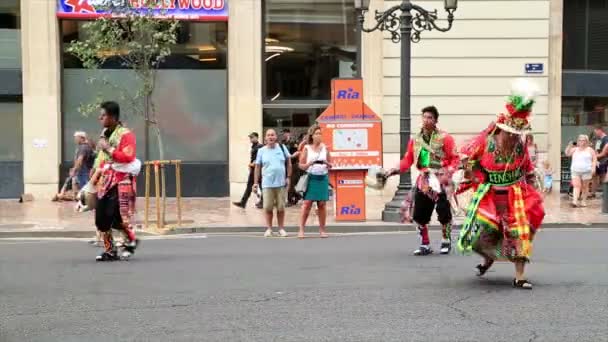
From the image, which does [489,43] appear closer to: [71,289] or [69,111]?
[69,111]

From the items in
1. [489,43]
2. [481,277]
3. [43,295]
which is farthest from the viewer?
[489,43]

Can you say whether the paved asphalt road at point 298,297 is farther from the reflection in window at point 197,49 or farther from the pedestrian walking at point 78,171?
the reflection in window at point 197,49

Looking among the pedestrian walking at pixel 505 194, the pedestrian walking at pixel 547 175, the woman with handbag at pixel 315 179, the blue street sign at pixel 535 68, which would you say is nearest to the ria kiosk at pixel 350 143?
the woman with handbag at pixel 315 179

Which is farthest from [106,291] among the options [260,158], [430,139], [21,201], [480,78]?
[480,78]

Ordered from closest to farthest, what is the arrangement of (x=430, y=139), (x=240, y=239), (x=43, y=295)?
1. (x=43, y=295)
2. (x=430, y=139)
3. (x=240, y=239)

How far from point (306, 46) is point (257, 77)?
160 centimetres

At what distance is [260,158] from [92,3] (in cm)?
904

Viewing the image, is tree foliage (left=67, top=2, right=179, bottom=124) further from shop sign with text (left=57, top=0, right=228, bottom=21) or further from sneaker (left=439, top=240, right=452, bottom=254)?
sneaker (left=439, top=240, right=452, bottom=254)

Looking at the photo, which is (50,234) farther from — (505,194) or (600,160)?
(600,160)

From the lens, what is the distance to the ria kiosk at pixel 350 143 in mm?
14492

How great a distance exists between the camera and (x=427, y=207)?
387 inches

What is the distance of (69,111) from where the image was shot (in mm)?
20109

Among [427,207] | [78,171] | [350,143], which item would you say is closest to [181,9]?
[78,171]

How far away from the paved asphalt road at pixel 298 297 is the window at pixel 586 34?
12.2 meters
